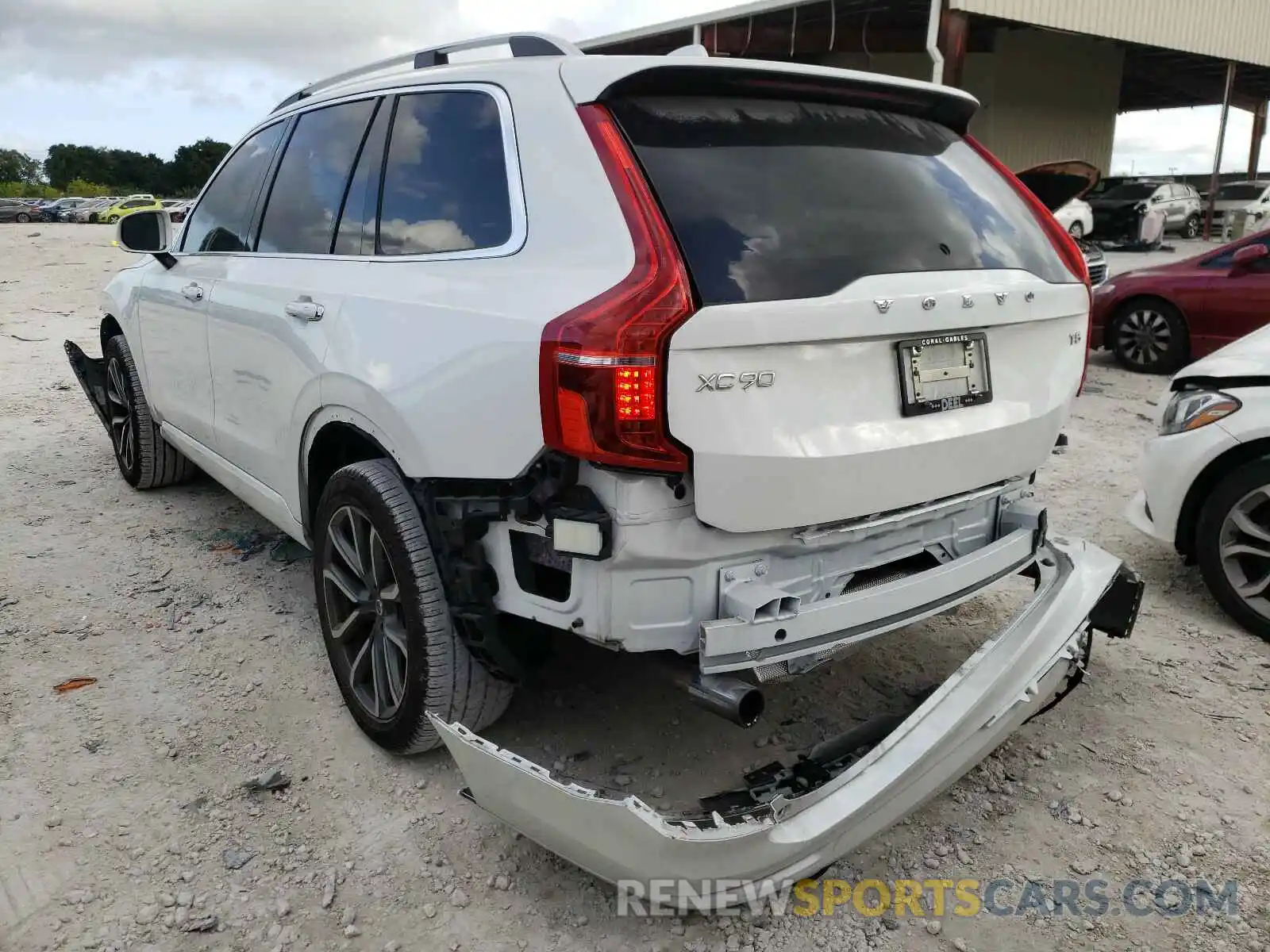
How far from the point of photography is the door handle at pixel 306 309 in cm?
297

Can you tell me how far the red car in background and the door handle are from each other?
7.59 m

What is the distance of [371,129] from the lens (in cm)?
312

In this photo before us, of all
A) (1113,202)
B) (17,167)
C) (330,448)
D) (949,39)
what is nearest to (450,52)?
(330,448)

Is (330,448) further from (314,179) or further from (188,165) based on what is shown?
(188,165)

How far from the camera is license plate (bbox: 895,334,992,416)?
234 centimetres

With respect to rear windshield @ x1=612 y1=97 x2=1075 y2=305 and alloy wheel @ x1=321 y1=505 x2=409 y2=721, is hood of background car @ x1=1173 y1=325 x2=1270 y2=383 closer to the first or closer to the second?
rear windshield @ x1=612 y1=97 x2=1075 y2=305

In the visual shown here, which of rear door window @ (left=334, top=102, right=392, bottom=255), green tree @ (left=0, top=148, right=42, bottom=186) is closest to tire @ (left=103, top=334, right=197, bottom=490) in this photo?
rear door window @ (left=334, top=102, right=392, bottom=255)

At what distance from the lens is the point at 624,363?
2016 millimetres

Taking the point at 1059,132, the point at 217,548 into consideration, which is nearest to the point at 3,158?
the point at 1059,132

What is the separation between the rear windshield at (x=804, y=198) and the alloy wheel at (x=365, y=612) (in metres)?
1.25

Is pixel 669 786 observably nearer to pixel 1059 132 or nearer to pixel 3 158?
pixel 1059 132

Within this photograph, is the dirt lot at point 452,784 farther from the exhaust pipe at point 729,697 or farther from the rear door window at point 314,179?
the rear door window at point 314,179

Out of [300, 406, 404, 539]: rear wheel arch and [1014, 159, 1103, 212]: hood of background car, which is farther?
[1014, 159, 1103, 212]: hood of background car

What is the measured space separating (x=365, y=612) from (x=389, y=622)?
0.14 metres
